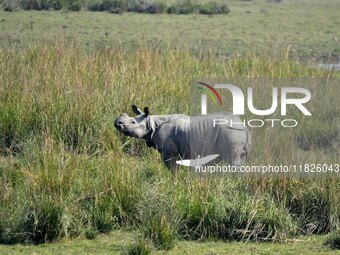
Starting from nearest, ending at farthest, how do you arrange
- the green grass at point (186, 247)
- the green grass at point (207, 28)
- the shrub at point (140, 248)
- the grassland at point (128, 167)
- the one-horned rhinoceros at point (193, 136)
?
the shrub at point (140, 248) → the green grass at point (186, 247) → the grassland at point (128, 167) → the one-horned rhinoceros at point (193, 136) → the green grass at point (207, 28)

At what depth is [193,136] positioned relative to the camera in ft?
33.1

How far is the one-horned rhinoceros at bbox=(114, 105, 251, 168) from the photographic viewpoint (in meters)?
10.1

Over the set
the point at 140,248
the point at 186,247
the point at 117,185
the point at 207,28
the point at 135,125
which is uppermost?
the point at 135,125

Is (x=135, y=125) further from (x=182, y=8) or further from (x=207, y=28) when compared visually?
(x=182, y=8)

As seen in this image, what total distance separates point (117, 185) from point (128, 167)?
17.0 inches

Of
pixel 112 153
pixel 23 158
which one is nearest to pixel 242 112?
pixel 112 153

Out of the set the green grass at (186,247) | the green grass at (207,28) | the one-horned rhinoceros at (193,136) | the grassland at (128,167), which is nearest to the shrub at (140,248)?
the grassland at (128,167)

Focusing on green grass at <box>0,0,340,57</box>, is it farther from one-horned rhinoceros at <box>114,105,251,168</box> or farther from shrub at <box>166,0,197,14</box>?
one-horned rhinoceros at <box>114,105,251,168</box>

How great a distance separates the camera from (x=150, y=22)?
27531 millimetres

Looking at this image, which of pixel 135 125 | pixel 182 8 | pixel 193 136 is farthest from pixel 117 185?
pixel 182 8

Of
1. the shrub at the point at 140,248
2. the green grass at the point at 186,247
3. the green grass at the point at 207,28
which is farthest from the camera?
the green grass at the point at 207,28

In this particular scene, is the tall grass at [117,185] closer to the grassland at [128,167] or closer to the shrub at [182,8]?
the grassland at [128,167]

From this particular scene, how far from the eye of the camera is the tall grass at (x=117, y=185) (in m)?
9.03

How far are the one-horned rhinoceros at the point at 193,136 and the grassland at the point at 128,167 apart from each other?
0.21 meters
